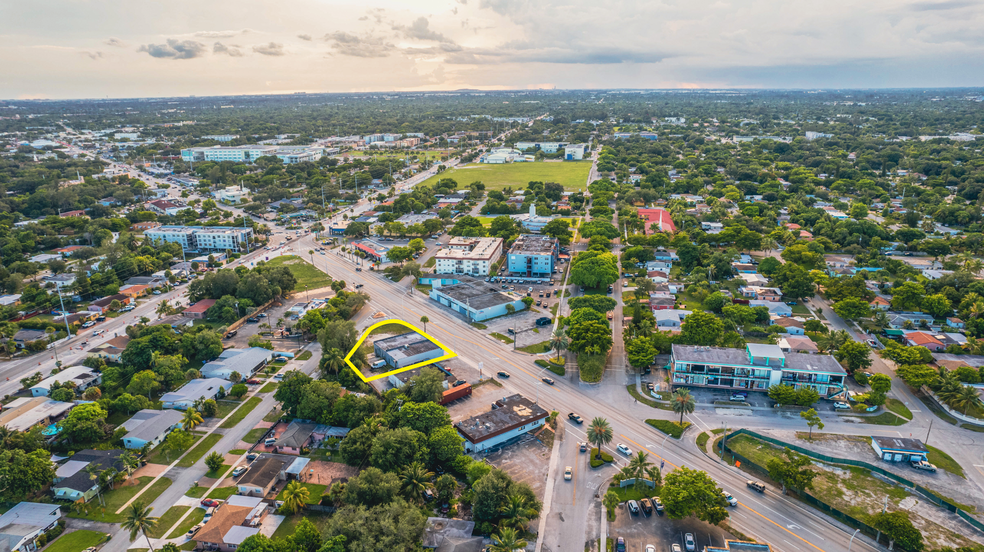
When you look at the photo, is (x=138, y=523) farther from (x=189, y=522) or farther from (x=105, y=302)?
(x=105, y=302)

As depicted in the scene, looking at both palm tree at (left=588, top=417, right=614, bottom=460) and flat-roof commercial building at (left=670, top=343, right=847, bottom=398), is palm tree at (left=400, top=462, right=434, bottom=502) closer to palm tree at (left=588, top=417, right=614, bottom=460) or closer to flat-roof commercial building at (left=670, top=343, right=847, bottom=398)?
palm tree at (left=588, top=417, right=614, bottom=460)

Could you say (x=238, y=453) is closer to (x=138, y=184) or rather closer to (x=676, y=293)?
(x=676, y=293)

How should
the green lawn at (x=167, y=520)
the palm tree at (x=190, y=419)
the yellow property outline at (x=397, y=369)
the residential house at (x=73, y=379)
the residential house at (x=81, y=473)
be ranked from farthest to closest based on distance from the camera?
1. the yellow property outline at (x=397, y=369)
2. the residential house at (x=73, y=379)
3. the palm tree at (x=190, y=419)
4. the residential house at (x=81, y=473)
5. the green lawn at (x=167, y=520)

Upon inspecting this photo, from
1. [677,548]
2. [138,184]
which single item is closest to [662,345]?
[677,548]

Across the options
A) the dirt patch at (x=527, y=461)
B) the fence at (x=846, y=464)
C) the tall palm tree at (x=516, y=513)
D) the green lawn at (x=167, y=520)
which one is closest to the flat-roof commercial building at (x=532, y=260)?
the dirt patch at (x=527, y=461)

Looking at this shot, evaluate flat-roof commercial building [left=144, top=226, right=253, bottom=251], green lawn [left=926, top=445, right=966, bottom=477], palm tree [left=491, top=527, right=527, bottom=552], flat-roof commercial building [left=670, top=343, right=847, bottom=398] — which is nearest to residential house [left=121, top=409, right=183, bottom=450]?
palm tree [left=491, top=527, right=527, bottom=552]

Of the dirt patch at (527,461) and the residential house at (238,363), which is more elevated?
the residential house at (238,363)

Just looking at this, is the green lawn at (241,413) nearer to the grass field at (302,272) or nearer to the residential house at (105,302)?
the grass field at (302,272)
